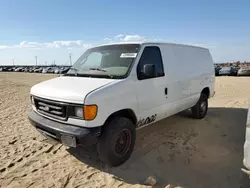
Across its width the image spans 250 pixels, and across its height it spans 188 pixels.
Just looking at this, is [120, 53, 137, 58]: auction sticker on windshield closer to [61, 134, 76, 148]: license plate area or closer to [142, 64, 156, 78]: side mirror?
[142, 64, 156, 78]: side mirror

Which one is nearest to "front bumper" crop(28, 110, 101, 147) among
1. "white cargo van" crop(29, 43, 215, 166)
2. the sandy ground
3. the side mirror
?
"white cargo van" crop(29, 43, 215, 166)

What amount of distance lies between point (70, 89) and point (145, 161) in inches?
75.9

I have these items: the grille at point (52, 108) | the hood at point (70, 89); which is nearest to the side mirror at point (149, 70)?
the hood at point (70, 89)

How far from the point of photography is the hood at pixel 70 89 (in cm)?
334

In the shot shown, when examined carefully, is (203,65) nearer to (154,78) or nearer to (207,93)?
(207,93)

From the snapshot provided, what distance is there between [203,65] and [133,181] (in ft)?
15.1

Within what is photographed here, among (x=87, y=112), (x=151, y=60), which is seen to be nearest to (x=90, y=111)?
(x=87, y=112)

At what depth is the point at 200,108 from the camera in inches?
257

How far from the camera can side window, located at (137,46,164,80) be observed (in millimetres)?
4095

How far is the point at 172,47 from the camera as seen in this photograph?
17.1 ft

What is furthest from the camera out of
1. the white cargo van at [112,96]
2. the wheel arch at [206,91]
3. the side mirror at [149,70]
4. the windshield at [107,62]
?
the wheel arch at [206,91]

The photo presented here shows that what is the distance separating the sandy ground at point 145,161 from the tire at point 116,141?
0.20m

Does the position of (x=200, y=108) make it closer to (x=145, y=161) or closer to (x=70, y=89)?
(x=145, y=161)

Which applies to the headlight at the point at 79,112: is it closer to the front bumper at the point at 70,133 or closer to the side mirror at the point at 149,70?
the front bumper at the point at 70,133
